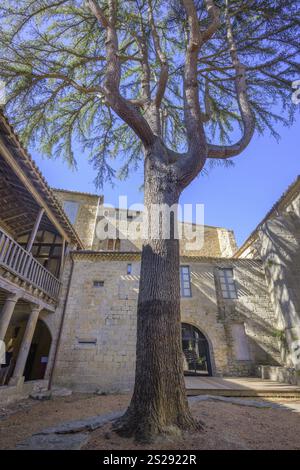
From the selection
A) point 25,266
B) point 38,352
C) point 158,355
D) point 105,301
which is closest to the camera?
point 158,355

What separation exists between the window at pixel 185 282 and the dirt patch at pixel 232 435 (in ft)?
20.2

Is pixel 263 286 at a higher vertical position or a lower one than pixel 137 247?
lower

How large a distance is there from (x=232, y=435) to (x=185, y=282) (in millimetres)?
7892

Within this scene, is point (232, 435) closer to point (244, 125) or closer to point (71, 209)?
point (244, 125)

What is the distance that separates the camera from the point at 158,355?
236 cm

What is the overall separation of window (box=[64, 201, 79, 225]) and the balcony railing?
686 centimetres

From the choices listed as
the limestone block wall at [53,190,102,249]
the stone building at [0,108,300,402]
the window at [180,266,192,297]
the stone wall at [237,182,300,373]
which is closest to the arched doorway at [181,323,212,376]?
the stone building at [0,108,300,402]

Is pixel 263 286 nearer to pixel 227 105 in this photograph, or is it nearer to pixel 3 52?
pixel 227 105

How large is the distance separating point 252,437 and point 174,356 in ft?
4.43

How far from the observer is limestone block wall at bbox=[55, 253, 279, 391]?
6949mm

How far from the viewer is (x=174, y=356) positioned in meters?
2.42

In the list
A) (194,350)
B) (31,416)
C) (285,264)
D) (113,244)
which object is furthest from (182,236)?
(31,416)

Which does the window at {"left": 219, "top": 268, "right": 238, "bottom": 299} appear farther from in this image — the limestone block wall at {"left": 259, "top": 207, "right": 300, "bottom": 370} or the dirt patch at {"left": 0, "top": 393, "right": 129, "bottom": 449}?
the dirt patch at {"left": 0, "top": 393, "right": 129, "bottom": 449}
